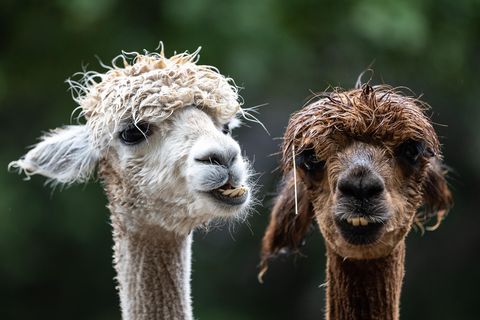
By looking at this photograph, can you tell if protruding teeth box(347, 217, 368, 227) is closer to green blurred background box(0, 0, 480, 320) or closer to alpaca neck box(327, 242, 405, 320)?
alpaca neck box(327, 242, 405, 320)

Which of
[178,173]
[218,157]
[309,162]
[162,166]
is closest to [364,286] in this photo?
[309,162]

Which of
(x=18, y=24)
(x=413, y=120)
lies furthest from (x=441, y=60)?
(x=413, y=120)

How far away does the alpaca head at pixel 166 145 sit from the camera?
18.8 ft

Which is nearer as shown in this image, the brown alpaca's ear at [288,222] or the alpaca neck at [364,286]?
the alpaca neck at [364,286]

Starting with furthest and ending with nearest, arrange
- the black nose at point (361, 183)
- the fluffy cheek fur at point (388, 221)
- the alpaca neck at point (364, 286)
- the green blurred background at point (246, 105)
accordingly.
Answer: the green blurred background at point (246, 105)
the alpaca neck at point (364, 286)
the fluffy cheek fur at point (388, 221)
the black nose at point (361, 183)

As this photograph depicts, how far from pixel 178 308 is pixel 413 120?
1753 mm

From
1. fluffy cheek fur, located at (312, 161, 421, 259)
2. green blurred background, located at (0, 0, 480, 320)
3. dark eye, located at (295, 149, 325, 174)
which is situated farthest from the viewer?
green blurred background, located at (0, 0, 480, 320)

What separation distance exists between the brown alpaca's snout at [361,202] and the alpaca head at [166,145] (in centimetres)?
70

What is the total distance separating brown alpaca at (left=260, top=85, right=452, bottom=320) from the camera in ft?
17.3

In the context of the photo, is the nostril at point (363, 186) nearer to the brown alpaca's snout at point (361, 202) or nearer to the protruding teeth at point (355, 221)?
the brown alpaca's snout at point (361, 202)

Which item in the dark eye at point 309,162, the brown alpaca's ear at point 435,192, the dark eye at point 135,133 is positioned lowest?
the dark eye at point 309,162

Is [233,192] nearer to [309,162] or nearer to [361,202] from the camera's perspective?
[309,162]

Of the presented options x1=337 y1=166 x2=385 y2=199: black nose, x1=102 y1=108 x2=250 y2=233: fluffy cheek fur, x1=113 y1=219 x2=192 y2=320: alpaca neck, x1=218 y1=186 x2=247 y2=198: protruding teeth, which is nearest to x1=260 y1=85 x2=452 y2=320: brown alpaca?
x1=337 y1=166 x2=385 y2=199: black nose

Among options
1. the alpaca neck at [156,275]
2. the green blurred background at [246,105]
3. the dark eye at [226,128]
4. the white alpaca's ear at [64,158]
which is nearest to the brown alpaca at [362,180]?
the dark eye at [226,128]
